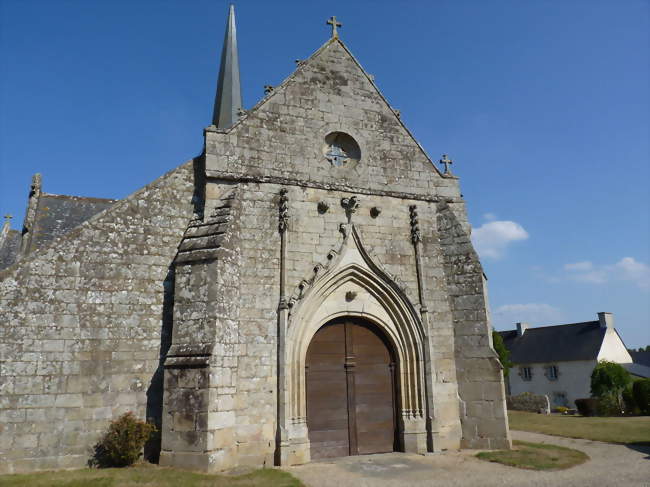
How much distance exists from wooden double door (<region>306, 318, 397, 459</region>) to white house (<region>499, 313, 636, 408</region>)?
25347mm

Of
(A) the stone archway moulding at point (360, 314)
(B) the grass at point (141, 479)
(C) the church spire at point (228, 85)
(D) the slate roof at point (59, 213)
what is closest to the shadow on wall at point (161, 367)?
(B) the grass at point (141, 479)

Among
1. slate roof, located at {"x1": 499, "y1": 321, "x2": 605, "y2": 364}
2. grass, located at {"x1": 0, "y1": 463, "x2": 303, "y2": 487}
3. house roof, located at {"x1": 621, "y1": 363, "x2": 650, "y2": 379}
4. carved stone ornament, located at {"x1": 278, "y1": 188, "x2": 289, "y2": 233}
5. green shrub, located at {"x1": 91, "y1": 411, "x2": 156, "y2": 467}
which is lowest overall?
grass, located at {"x1": 0, "y1": 463, "x2": 303, "y2": 487}

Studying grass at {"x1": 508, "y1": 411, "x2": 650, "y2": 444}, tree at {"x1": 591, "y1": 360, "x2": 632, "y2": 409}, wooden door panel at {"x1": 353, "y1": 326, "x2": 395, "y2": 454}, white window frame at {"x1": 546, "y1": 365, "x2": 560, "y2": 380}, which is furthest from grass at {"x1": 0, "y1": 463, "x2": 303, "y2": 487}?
white window frame at {"x1": 546, "y1": 365, "x2": 560, "y2": 380}

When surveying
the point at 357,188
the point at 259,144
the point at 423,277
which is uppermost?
the point at 259,144

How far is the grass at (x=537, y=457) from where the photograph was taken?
7780 millimetres

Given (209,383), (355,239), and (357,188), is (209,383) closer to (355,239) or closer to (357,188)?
(355,239)

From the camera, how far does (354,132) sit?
409 inches

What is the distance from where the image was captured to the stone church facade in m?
7.52

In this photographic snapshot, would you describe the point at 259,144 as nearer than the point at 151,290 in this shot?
No

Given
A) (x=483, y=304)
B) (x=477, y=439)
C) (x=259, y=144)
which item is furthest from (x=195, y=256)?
(x=477, y=439)

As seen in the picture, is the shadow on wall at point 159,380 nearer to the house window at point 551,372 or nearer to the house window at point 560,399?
the house window at point 560,399

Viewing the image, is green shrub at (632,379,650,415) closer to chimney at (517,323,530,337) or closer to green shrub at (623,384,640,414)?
green shrub at (623,384,640,414)

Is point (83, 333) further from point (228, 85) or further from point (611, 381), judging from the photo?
point (611, 381)

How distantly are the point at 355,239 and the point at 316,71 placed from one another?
3853mm
